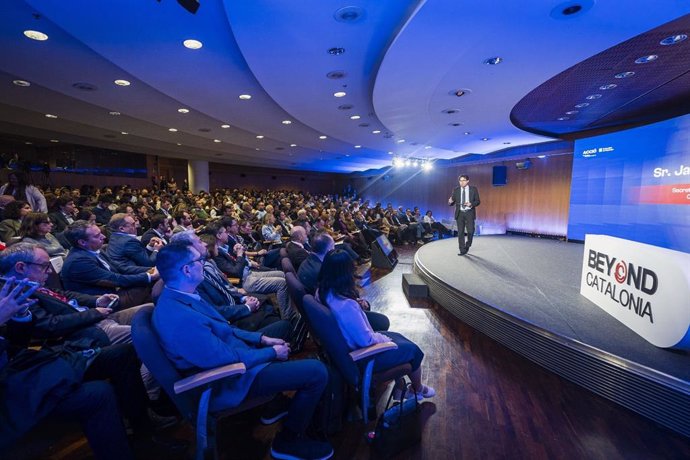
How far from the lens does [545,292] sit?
12.2 ft

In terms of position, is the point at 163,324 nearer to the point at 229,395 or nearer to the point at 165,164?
the point at 229,395

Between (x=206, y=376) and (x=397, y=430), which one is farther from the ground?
(x=206, y=376)

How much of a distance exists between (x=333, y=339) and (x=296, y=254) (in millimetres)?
1817

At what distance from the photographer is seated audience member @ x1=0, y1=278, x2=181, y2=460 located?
121 cm

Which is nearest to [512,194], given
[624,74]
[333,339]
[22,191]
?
[624,74]

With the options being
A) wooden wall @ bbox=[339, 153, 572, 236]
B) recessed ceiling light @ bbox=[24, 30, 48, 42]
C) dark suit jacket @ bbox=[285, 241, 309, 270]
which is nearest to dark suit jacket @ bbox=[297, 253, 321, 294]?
dark suit jacket @ bbox=[285, 241, 309, 270]

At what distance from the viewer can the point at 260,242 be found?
5.62 metres

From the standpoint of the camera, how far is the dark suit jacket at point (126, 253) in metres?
2.98

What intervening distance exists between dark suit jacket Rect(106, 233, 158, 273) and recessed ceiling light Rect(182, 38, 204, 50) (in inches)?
76.8

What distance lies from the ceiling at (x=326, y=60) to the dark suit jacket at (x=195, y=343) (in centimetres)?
226

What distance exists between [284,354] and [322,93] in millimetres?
3957

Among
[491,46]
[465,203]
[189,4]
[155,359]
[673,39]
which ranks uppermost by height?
[673,39]

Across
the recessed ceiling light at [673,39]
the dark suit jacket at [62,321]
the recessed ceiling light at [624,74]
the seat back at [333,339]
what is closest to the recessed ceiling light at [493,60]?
the recessed ceiling light at [673,39]

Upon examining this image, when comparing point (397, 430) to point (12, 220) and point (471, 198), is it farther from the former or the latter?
point (471, 198)
